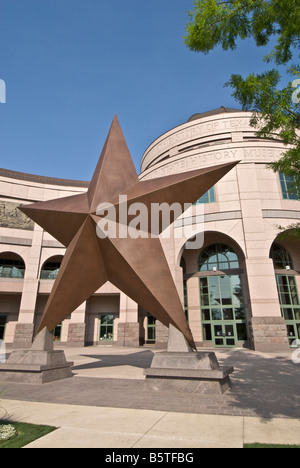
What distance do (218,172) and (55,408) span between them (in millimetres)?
7212

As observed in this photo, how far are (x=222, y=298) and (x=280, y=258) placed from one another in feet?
20.3

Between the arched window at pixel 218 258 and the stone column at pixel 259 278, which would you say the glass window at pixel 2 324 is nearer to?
the arched window at pixel 218 258

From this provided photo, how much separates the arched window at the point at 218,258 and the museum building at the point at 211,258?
0.09m

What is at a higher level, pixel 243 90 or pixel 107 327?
pixel 243 90

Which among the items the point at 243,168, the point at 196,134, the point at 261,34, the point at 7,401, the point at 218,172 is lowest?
the point at 7,401

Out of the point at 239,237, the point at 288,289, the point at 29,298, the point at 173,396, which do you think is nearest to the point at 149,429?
the point at 173,396

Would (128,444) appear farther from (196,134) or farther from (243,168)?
(196,134)

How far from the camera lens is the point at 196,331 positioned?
23484 mm

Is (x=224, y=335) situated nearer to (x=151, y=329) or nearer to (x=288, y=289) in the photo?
(x=288, y=289)

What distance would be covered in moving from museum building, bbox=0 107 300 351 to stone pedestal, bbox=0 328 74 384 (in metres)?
13.1

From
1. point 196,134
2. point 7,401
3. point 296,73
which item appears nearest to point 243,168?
point 196,134

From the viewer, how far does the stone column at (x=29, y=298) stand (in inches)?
977

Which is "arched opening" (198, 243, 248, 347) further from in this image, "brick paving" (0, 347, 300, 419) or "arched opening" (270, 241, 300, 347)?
"brick paving" (0, 347, 300, 419)

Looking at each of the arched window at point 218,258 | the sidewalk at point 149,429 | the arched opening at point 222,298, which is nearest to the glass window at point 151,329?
the arched opening at point 222,298
